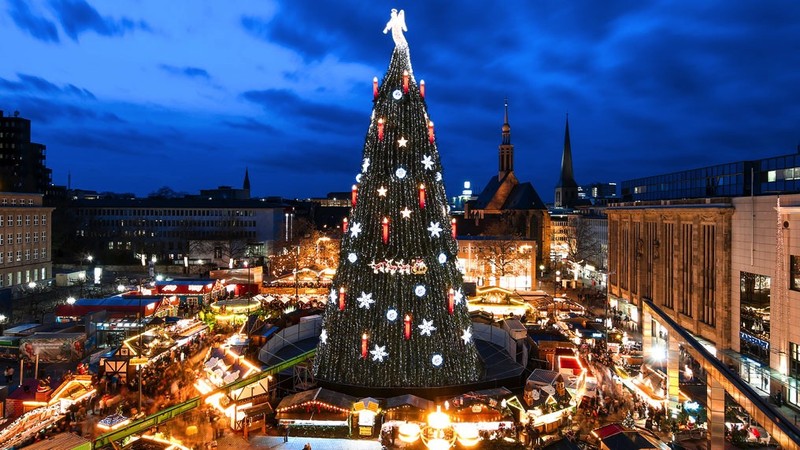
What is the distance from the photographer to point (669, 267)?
39.0m

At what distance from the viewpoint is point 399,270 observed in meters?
20.7

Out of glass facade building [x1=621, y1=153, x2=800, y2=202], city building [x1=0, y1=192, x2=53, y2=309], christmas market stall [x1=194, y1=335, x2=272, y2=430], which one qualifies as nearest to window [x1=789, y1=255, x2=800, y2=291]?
glass facade building [x1=621, y1=153, x2=800, y2=202]

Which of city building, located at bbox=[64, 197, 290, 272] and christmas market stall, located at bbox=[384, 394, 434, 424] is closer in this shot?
christmas market stall, located at bbox=[384, 394, 434, 424]

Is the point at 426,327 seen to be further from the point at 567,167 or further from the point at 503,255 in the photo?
the point at 567,167

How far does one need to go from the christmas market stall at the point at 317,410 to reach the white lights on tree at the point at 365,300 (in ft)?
11.0

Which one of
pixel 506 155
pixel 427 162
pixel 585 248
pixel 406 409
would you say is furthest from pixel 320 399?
pixel 506 155

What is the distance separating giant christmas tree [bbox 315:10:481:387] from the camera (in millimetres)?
20719

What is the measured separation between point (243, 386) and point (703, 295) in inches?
1101

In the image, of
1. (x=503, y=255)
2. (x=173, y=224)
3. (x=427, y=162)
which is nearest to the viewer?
(x=427, y=162)

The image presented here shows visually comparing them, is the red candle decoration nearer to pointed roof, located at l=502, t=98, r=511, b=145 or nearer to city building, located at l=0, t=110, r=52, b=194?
pointed roof, located at l=502, t=98, r=511, b=145

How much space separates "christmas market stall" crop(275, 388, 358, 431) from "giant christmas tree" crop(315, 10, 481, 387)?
1.45 meters

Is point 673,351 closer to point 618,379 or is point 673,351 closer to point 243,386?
point 618,379

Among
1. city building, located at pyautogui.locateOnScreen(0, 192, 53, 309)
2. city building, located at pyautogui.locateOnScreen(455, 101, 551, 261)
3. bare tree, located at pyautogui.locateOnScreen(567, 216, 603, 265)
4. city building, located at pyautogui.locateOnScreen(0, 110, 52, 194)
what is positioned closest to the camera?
city building, located at pyautogui.locateOnScreen(0, 192, 53, 309)

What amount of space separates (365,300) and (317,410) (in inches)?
171
